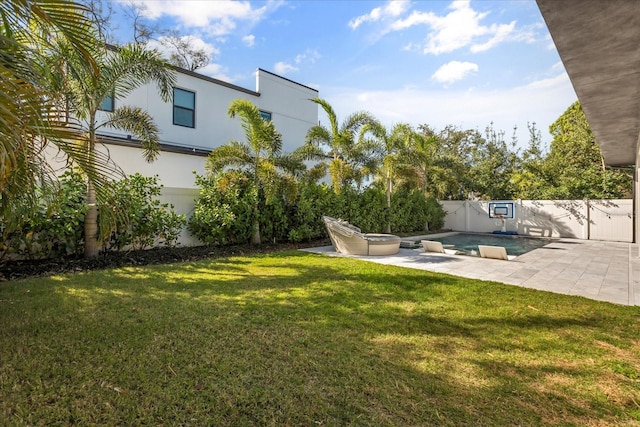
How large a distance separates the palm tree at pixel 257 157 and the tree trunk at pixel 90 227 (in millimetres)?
3295

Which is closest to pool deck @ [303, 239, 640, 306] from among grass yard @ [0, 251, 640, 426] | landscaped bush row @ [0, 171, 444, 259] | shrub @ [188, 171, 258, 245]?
grass yard @ [0, 251, 640, 426]

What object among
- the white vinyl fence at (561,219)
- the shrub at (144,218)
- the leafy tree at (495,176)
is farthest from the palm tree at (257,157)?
the leafy tree at (495,176)

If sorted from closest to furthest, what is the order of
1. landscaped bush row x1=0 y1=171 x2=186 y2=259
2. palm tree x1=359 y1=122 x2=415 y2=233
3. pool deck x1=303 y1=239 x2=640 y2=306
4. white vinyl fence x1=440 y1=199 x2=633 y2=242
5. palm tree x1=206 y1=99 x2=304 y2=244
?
pool deck x1=303 y1=239 x2=640 y2=306 < landscaped bush row x1=0 y1=171 x2=186 y2=259 < palm tree x1=206 y1=99 x2=304 y2=244 < palm tree x1=359 y1=122 x2=415 y2=233 < white vinyl fence x1=440 y1=199 x2=633 y2=242

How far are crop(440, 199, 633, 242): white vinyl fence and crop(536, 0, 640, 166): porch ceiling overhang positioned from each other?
1195cm

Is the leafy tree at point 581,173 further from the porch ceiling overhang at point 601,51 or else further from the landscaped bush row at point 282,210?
the porch ceiling overhang at point 601,51

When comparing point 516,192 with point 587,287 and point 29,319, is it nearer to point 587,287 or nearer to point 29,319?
point 587,287

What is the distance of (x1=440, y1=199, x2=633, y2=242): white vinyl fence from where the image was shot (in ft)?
49.2

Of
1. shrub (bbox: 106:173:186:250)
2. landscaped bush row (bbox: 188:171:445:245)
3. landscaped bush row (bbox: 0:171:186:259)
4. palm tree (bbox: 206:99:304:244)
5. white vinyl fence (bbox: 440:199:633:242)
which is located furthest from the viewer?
white vinyl fence (bbox: 440:199:633:242)

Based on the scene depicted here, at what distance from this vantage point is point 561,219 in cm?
1669

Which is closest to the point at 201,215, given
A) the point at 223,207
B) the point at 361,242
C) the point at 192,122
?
the point at 223,207

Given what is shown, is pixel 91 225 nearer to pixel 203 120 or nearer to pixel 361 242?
pixel 361 242

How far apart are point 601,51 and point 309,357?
16.1 feet

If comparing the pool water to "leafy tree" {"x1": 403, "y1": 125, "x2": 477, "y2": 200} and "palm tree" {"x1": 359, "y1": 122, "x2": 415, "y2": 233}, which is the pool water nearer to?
"palm tree" {"x1": 359, "y1": 122, "x2": 415, "y2": 233}

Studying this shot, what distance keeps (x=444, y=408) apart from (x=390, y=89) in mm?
13177
